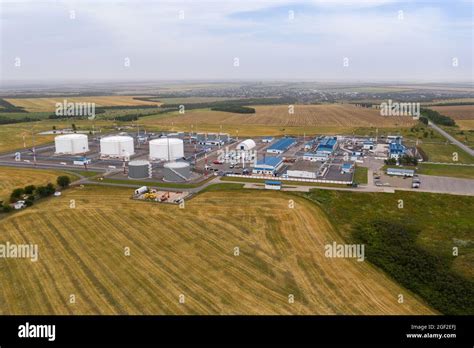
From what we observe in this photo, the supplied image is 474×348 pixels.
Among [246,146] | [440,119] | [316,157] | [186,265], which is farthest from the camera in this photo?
[440,119]

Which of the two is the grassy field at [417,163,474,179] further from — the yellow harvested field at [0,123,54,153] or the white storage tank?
the yellow harvested field at [0,123,54,153]

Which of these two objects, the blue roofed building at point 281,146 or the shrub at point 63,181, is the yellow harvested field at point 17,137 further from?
the blue roofed building at point 281,146

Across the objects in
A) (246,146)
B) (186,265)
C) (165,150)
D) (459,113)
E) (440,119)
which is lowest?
(186,265)

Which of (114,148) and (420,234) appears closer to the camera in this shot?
(420,234)

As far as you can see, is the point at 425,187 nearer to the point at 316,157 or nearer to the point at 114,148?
the point at 316,157

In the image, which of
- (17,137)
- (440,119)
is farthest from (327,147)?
(17,137)

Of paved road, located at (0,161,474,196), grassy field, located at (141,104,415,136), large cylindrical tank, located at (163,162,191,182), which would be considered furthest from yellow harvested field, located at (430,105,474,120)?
large cylindrical tank, located at (163,162,191,182)

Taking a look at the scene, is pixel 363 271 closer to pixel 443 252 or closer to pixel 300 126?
pixel 443 252
